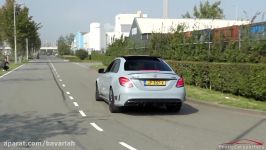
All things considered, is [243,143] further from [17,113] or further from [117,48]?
[117,48]

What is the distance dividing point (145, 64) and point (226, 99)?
3855 mm

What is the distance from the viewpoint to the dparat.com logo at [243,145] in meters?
7.96

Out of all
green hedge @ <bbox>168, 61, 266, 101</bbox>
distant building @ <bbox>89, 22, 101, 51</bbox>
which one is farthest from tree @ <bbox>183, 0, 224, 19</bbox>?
distant building @ <bbox>89, 22, 101, 51</bbox>

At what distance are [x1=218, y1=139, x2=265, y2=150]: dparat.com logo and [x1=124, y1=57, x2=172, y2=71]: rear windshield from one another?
458 centimetres

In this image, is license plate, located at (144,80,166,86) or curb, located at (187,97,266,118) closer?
license plate, located at (144,80,166,86)

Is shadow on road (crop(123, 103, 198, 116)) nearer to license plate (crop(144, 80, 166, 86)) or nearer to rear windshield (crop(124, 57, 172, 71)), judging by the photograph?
license plate (crop(144, 80, 166, 86))

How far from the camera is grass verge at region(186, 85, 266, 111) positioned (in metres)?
13.7

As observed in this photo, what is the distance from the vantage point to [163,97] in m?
11.9

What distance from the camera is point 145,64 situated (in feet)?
42.6

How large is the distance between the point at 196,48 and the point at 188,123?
1260 cm

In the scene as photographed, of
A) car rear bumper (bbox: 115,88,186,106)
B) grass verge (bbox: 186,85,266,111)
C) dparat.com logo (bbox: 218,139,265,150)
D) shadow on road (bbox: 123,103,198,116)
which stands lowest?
shadow on road (bbox: 123,103,198,116)

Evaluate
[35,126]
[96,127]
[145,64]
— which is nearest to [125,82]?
[145,64]

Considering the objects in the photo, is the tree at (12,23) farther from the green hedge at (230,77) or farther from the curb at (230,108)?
the curb at (230,108)

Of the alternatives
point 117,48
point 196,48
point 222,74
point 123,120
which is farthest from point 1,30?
point 123,120
